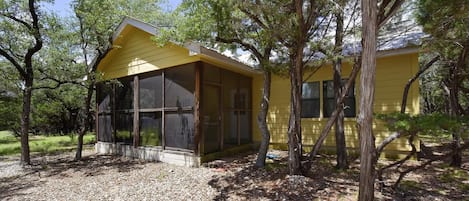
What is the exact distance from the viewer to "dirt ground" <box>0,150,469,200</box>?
4.38 meters

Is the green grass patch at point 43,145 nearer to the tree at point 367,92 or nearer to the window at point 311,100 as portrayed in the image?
the window at point 311,100

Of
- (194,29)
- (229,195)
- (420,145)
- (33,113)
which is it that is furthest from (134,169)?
(33,113)

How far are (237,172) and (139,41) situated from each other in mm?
5305

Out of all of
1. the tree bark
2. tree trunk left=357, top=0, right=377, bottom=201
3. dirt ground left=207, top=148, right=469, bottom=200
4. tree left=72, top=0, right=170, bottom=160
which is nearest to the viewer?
Answer: tree trunk left=357, top=0, right=377, bottom=201

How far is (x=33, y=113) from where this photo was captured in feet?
55.7

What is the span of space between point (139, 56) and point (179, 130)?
2966mm

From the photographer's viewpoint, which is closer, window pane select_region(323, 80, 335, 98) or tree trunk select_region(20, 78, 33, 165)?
tree trunk select_region(20, 78, 33, 165)

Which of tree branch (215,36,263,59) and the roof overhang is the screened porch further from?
tree branch (215,36,263,59)

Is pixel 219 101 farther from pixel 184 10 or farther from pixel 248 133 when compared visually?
pixel 184 10

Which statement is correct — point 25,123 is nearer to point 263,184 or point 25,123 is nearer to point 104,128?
point 104,128

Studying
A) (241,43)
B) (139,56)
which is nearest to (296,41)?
(241,43)

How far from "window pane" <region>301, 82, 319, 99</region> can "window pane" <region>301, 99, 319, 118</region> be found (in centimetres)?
17

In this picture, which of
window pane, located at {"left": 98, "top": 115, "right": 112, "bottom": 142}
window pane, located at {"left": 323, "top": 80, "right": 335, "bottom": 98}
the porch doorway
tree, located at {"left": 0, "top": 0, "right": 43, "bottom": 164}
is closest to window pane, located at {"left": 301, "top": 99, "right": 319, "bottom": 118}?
window pane, located at {"left": 323, "top": 80, "right": 335, "bottom": 98}

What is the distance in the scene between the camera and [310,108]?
8.41 meters
